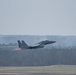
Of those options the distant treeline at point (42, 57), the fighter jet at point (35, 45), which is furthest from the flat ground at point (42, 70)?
the fighter jet at point (35, 45)

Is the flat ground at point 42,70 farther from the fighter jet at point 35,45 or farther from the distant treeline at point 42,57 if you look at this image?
the fighter jet at point 35,45

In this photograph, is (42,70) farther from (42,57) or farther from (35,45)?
(35,45)

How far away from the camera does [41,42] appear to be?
8039 millimetres

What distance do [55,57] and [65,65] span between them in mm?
412

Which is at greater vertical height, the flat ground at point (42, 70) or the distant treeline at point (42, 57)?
the distant treeline at point (42, 57)

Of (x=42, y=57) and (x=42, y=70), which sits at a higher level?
(x=42, y=57)

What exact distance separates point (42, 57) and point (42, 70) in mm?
403

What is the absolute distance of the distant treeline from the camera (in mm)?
8016

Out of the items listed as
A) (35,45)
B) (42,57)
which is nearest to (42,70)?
(42,57)

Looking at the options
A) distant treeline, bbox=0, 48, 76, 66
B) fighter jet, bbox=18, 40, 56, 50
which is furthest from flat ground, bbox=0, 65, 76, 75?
fighter jet, bbox=18, 40, 56, 50

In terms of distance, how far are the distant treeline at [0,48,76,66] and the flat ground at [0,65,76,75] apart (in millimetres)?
128

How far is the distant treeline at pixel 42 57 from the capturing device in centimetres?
802

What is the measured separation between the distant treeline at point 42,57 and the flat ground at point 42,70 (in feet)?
0.42

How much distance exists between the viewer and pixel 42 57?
26.3ft
